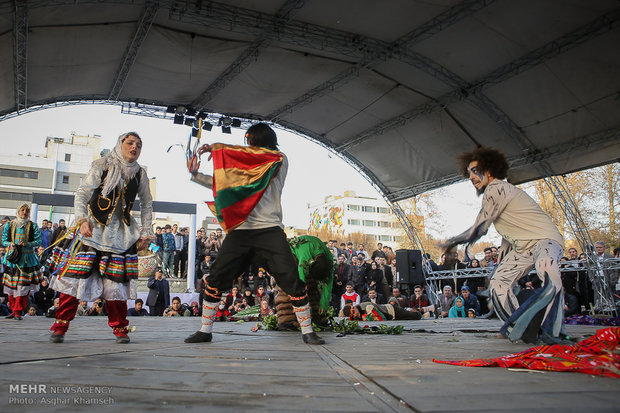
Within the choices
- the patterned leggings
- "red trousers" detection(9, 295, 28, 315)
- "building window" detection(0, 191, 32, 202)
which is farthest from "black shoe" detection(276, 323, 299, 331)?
"building window" detection(0, 191, 32, 202)

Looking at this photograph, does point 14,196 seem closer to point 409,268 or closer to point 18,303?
point 18,303

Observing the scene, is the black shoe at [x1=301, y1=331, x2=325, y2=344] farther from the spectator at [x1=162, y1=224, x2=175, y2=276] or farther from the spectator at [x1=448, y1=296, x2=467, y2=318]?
the spectator at [x1=162, y1=224, x2=175, y2=276]

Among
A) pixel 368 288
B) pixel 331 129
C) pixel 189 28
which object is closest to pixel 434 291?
pixel 368 288

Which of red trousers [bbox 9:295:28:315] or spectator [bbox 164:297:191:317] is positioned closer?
red trousers [bbox 9:295:28:315]

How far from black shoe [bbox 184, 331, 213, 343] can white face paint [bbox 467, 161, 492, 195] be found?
9.40 feet

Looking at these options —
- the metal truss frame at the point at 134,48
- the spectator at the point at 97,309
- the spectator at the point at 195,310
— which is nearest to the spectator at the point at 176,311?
the spectator at the point at 195,310

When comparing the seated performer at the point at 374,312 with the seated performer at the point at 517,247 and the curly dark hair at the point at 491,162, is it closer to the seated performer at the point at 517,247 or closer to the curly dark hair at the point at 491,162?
the seated performer at the point at 517,247

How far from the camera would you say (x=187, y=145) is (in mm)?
3924

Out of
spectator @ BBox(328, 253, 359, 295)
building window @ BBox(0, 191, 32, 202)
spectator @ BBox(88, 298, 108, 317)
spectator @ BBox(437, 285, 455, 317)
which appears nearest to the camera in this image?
spectator @ BBox(88, 298, 108, 317)

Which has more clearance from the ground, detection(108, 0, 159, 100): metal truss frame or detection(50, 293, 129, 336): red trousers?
detection(108, 0, 159, 100): metal truss frame

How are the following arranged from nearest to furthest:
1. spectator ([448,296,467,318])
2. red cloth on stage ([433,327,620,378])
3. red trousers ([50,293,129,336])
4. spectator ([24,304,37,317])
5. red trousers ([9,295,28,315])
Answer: red cloth on stage ([433,327,620,378]) → red trousers ([50,293,129,336]) → red trousers ([9,295,28,315]) → spectator ([24,304,37,317]) → spectator ([448,296,467,318])

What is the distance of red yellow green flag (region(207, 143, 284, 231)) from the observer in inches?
143

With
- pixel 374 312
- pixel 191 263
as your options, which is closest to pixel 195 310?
pixel 191 263

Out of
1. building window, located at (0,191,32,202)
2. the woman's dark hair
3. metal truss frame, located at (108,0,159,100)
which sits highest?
building window, located at (0,191,32,202)
